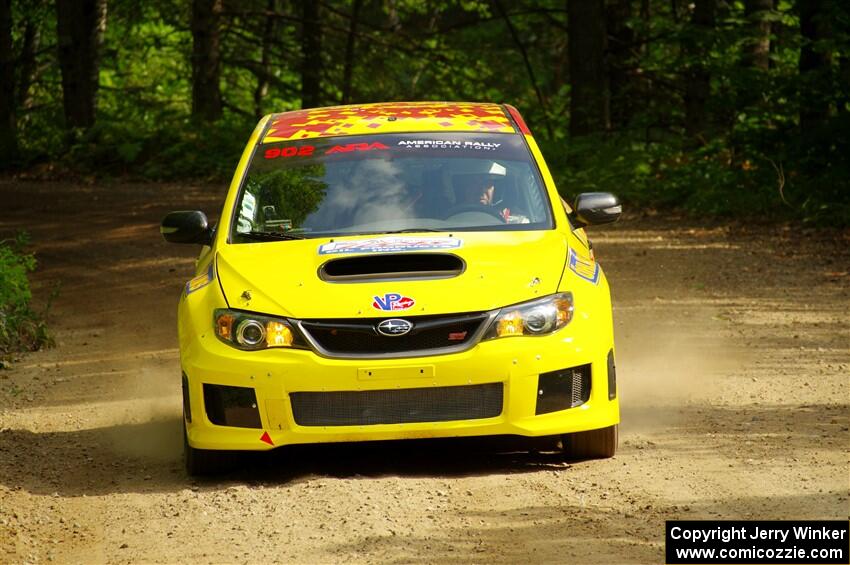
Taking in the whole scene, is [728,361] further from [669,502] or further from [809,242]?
[809,242]

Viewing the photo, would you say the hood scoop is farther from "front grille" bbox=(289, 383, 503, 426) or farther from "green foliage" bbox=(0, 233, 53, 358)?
"green foliage" bbox=(0, 233, 53, 358)

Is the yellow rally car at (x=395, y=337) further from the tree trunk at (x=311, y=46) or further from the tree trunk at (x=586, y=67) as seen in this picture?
the tree trunk at (x=311, y=46)

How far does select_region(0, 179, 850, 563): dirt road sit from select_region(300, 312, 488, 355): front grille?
2.09 ft

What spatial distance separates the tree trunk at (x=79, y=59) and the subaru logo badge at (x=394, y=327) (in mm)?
20984

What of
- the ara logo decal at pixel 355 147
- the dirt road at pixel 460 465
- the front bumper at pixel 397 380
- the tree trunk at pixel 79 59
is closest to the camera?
the dirt road at pixel 460 465

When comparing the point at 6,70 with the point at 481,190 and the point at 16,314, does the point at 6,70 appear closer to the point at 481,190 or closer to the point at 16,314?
the point at 16,314

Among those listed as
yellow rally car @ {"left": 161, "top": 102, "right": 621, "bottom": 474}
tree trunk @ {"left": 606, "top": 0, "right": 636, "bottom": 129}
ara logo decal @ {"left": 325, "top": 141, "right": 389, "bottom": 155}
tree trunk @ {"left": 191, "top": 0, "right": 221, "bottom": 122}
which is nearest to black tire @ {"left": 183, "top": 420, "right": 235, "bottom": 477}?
yellow rally car @ {"left": 161, "top": 102, "right": 621, "bottom": 474}

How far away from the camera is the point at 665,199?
20281mm

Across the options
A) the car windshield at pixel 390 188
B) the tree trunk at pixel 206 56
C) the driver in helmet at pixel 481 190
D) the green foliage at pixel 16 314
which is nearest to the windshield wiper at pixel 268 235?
the car windshield at pixel 390 188

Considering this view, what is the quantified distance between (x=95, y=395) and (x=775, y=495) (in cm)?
537

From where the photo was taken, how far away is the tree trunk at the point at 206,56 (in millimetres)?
27781

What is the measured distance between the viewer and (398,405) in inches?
270

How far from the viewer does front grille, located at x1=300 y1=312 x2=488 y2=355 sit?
6801 mm

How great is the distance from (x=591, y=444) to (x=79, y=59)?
71.2 feet
